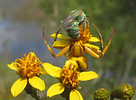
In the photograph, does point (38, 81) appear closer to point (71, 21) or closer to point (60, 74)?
point (60, 74)

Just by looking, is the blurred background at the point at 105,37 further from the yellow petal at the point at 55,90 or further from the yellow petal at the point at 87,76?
the yellow petal at the point at 55,90

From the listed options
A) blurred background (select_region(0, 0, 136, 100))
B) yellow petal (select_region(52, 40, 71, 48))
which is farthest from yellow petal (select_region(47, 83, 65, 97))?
blurred background (select_region(0, 0, 136, 100))

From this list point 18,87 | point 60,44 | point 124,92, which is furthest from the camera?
point 60,44

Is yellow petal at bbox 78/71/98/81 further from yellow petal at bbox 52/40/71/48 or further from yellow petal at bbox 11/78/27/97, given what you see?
yellow petal at bbox 11/78/27/97

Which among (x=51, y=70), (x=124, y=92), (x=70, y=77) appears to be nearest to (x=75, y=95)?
(x=70, y=77)

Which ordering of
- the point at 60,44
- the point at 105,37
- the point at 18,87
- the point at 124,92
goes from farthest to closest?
1. the point at 105,37
2. the point at 60,44
3. the point at 124,92
4. the point at 18,87

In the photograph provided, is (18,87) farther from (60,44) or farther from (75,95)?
(60,44)

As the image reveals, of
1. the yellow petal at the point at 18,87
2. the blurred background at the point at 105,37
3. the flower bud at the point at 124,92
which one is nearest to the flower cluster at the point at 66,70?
the yellow petal at the point at 18,87

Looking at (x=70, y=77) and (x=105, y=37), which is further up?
(x=105, y=37)
